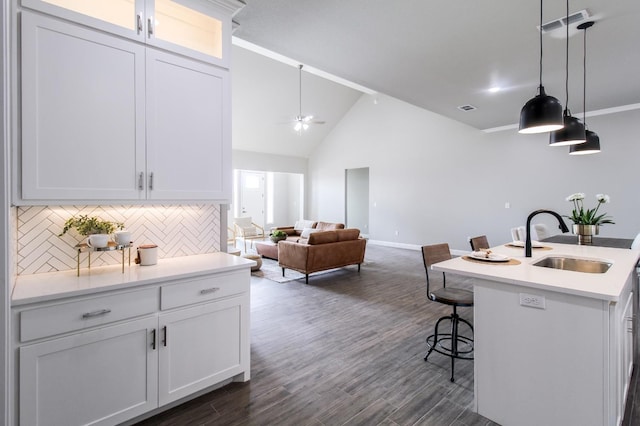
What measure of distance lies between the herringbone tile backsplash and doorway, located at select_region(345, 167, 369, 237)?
26.3 ft

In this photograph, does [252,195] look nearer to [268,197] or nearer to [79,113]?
[268,197]

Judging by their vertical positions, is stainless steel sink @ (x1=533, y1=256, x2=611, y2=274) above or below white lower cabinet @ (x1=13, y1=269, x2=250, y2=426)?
above

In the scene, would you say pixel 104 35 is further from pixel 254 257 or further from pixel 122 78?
pixel 254 257

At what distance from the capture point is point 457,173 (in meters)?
7.50

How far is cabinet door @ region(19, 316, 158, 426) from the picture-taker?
1493mm

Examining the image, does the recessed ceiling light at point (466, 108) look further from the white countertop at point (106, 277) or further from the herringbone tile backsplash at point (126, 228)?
the white countertop at point (106, 277)

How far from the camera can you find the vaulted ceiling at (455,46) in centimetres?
254

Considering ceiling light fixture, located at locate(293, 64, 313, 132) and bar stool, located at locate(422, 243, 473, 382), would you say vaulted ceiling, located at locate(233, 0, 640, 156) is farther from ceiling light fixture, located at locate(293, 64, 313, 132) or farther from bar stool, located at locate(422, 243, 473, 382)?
ceiling light fixture, located at locate(293, 64, 313, 132)

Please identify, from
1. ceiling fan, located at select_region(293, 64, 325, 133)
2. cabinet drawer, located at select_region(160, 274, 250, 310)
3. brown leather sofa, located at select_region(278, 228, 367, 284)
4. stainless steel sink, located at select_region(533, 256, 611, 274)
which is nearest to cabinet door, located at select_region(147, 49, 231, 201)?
cabinet drawer, located at select_region(160, 274, 250, 310)

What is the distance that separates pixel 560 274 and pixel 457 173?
611cm

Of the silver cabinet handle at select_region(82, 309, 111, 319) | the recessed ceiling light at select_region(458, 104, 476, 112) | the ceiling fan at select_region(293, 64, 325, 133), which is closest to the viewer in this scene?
the silver cabinet handle at select_region(82, 309, 111, 319)

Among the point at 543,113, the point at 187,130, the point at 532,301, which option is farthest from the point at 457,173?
the point at 187,130

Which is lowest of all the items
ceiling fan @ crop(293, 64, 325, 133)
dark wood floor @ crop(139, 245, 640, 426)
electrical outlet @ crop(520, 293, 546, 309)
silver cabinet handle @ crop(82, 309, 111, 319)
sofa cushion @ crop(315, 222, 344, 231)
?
dark wood floor @ crop(139, 245, 640, 426)

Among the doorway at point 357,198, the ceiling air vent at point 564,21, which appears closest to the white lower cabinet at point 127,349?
the ceiling air vent at point 564,21
